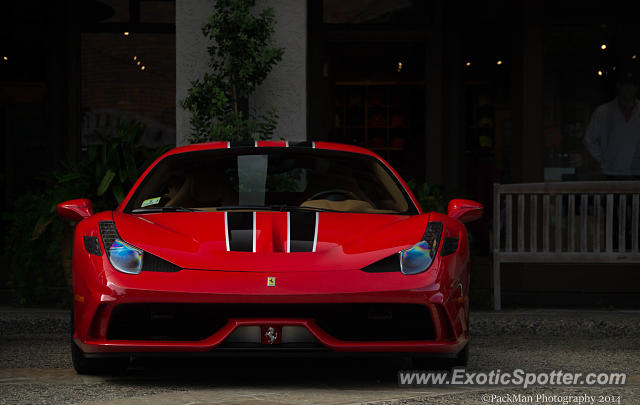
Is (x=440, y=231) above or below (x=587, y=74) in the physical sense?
below

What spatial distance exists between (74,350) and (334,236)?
4.99 ft

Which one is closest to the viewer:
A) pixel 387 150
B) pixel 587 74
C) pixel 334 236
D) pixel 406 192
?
pixel 334 236

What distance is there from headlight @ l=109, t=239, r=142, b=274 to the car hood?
0.13ft

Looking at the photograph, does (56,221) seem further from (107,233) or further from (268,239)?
(268,239)

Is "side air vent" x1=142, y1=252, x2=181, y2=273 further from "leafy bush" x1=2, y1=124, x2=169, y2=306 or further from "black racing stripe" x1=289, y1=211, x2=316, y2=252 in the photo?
"leafy bush" x1=2, y1=124, x2=169, y2=306

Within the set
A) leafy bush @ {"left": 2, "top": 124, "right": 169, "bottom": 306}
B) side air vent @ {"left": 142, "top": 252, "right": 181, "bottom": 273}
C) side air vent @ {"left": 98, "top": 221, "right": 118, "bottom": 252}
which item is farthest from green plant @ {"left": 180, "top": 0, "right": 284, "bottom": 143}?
side air vent @ {"left": 142, "top": 252, "right": 181, "bottom": 273}

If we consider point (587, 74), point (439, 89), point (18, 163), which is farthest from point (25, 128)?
point (587, 74)

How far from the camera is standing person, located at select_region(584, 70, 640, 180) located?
1170 centimetres

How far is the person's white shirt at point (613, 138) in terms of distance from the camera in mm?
11680

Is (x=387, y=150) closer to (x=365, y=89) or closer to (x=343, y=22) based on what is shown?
(x=365, y=89)

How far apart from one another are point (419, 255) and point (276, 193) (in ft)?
5.05

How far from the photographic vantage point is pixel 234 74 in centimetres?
972

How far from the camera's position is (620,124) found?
38.5 feet

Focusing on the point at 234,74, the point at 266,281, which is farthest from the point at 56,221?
the point at 266,281
